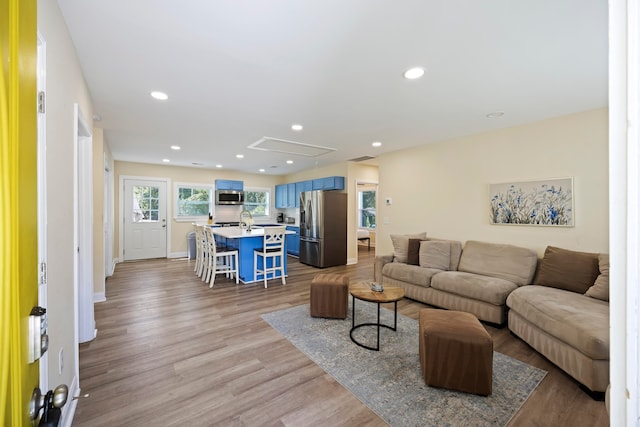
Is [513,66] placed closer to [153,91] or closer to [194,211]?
[153,91]

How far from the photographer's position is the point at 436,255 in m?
3.92

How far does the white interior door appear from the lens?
21.9ft

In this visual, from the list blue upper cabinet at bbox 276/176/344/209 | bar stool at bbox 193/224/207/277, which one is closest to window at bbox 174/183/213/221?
blue upper cabinet at bbox 276/176/344/209

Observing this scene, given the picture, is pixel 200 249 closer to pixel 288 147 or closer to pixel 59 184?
pixel 288 147

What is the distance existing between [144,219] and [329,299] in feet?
19.6

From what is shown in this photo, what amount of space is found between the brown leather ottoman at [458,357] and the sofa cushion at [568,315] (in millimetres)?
732

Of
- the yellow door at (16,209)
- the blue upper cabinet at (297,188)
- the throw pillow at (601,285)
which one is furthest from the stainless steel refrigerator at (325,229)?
the yellow door at (16,209)

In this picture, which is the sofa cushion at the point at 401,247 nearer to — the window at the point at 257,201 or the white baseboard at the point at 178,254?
the window at the point at 257,201

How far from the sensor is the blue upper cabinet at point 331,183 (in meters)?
6.53

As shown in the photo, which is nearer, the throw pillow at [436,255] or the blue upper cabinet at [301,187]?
the throw pillow at [436,255]

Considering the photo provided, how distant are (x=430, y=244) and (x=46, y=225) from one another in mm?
4063

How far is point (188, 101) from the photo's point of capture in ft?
9.56

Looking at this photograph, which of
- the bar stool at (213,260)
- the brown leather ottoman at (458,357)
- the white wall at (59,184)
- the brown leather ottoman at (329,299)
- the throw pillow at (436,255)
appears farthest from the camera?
the bar stool at (213,260)

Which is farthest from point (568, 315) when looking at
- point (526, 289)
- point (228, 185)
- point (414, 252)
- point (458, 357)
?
point (228, 185)
